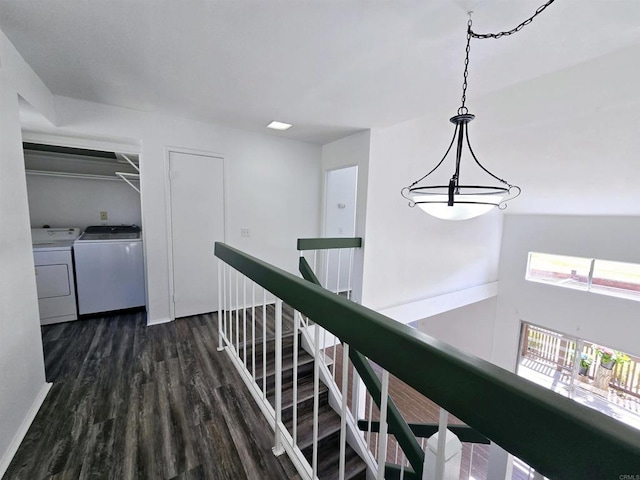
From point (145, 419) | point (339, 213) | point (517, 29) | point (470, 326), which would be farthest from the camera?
point (470, 326)

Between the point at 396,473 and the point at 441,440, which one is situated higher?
the point at 441,440

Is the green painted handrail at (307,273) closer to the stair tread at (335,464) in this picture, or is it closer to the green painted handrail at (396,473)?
the green painted handrail at (396,473)

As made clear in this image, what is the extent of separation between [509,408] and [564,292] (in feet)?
18.7

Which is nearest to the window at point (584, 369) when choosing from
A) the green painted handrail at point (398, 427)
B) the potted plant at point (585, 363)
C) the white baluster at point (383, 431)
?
the potted plant at point (585, 363)

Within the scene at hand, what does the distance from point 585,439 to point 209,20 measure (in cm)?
213

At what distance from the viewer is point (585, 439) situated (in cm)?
41

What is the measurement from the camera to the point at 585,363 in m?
4.80

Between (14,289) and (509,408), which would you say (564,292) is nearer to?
(509,408)

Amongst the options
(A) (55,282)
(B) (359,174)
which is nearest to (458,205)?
(B) (359,174)

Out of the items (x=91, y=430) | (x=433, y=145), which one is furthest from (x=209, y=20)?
(x=433, y=145)

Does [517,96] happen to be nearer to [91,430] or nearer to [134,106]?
[134,106]

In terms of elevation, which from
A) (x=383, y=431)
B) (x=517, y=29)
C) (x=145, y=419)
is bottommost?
(x=145, y=419)

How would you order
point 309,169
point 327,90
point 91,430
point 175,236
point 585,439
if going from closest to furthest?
point 585,439
point 91,430
point 327,90
point 175,236
point 309,169

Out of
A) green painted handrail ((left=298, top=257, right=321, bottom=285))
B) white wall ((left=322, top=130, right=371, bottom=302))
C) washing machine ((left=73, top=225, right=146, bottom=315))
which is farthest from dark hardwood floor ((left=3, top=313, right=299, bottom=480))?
white wall ((left=322, top=130, right=371, bottom=302))
